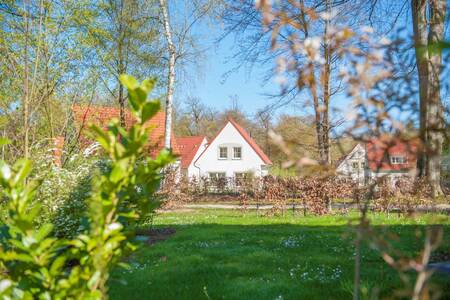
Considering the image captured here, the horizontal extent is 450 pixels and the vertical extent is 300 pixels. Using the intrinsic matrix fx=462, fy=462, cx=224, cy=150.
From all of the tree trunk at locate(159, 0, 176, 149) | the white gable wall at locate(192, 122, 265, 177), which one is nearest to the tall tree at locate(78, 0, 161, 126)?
the tree trunk at locate(159, 0, 176, 149)

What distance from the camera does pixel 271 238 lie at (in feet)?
28.7

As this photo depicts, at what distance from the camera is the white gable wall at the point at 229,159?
39438 mm

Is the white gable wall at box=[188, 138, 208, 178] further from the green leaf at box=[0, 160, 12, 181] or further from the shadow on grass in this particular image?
the green leaf at box=[0, 160, 12, 181]

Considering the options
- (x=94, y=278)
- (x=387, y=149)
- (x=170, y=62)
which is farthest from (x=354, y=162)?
(x=170, y=62)

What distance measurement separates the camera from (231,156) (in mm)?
39812

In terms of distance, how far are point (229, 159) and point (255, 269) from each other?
112 ft

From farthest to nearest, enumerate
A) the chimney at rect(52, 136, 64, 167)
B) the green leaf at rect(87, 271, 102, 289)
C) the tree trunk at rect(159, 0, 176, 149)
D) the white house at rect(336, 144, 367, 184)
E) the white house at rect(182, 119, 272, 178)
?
the white house at rect(182, 119, 272, 178) → the tree trunk at rect(159, 0, 176, 149) → the chimney at rect(52, 136, 64, 167) → the white house at rect(336, 144, 367, 184) → the green leaf at rect(87, 271, 102, 289)

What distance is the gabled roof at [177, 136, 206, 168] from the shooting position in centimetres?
4126

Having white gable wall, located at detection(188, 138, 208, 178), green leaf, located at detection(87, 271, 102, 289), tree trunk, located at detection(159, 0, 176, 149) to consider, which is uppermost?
tree trunk, located at detection(159, 0, 176, 149)

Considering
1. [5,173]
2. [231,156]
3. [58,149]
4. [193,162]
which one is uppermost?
[231,156]

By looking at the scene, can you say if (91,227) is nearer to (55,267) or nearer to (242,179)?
(55,267)

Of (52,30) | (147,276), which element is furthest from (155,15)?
(147,276)

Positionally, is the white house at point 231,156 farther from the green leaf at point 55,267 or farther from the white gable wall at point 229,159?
the green leaf at point 55,267

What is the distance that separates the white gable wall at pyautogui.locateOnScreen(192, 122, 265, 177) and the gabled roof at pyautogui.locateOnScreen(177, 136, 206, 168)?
0.82 meters
